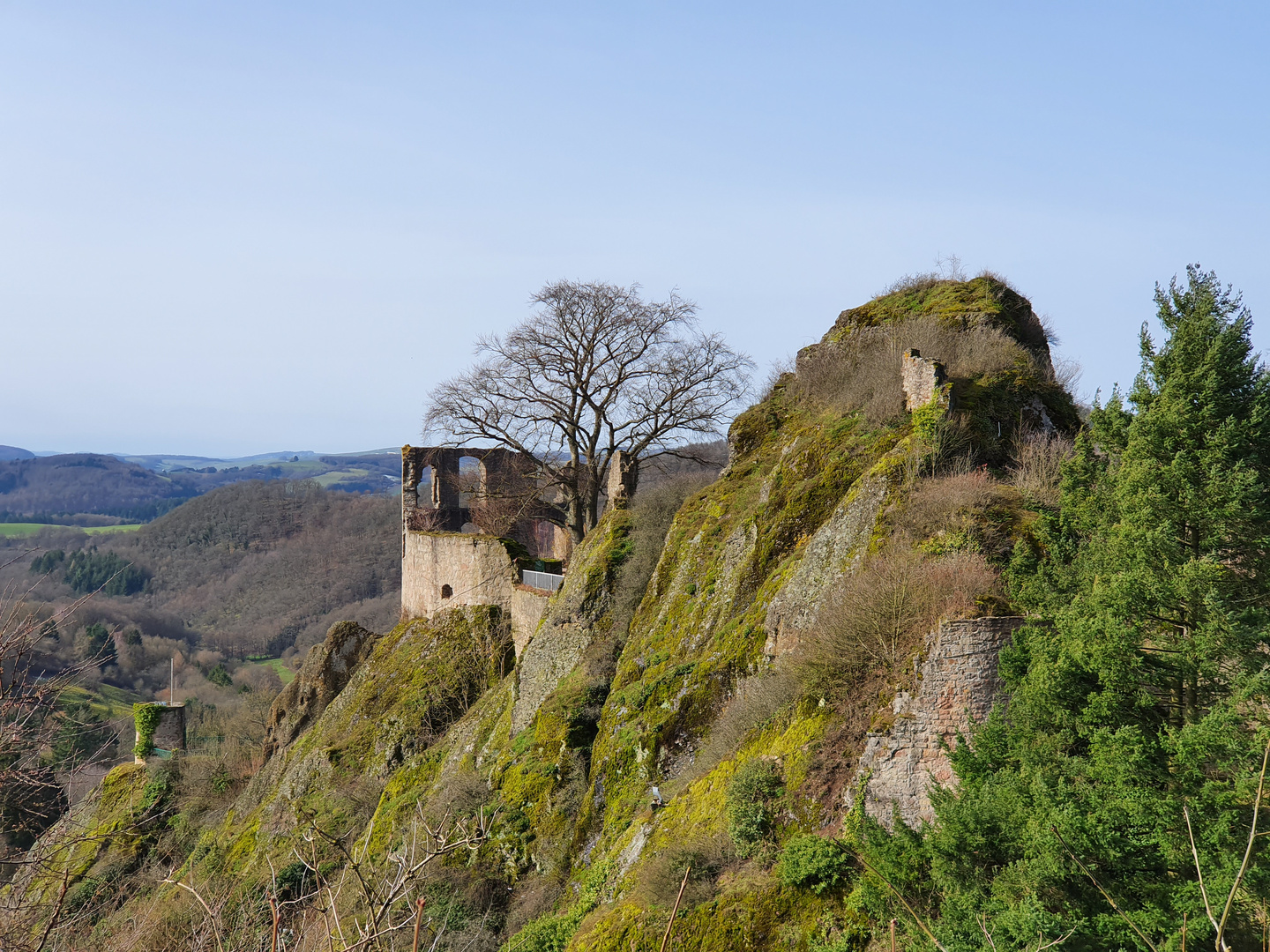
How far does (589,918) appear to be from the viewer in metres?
10.7

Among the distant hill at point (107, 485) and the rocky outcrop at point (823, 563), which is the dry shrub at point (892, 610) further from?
the distant hill at point (107, 485)

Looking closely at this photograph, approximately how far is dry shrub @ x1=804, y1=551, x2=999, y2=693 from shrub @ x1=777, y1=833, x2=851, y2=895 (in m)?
1.80

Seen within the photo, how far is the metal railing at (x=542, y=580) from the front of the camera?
2016 centimetres

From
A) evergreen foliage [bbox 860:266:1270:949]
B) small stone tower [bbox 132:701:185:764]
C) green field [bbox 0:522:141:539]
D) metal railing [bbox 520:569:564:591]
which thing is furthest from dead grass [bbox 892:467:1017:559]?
green field [bbox 0:522:141:539]

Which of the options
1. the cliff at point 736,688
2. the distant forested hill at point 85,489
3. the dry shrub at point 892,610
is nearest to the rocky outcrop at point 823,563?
the cliff at point 736,688

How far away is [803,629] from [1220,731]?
4.98 m

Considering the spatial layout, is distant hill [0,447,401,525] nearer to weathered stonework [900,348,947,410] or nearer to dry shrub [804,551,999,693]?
weathered stonework [900,348,947,410]

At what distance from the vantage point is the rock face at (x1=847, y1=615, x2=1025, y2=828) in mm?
9188

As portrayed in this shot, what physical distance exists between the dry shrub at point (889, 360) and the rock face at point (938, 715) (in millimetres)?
5153

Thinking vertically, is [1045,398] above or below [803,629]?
above

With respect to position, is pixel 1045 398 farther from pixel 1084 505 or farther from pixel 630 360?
pixel 630 360

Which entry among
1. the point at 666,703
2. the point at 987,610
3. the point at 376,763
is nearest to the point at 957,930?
the point at 987,610

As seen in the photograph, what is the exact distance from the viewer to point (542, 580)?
2075 centimetres

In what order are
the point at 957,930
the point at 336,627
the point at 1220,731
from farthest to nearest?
the point at 336,627
the point at 957,930
the point at 1220,731
